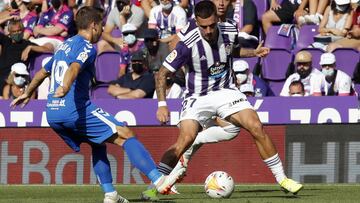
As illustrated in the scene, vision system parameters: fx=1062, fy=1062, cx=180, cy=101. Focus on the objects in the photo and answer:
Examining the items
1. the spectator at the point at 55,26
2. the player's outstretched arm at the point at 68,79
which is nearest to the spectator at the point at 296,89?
the spectator at the point at 55,26

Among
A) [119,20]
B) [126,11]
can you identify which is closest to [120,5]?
[126,11]

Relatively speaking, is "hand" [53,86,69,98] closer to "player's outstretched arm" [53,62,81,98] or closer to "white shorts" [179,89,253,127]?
"player's outstretched arm" [53,62,81,98]

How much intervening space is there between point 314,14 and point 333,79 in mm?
2395

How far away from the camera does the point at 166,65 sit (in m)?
11.9

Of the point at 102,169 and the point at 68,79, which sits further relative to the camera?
the point at 102,169

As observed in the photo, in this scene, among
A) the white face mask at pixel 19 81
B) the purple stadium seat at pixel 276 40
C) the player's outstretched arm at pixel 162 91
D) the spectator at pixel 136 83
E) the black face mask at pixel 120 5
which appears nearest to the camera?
the player's outstretched arm at pixel 162 91

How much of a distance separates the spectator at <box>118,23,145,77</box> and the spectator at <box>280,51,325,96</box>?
9.47ft

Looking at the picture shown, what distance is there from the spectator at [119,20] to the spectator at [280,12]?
7.80 feet

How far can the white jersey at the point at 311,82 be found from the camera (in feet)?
55.8

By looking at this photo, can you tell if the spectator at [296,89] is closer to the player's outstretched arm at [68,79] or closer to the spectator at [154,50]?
the spectator at [154,50]

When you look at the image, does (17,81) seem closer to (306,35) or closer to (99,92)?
(99,92)

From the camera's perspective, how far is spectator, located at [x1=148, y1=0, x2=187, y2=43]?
19.0 meters

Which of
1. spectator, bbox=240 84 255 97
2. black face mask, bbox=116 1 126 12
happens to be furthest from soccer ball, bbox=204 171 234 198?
black face mask, bbox=116 1 126 12

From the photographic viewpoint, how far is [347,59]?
58.7 feet
